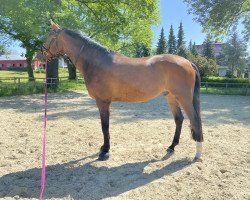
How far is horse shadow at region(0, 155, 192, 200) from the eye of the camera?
358 cm

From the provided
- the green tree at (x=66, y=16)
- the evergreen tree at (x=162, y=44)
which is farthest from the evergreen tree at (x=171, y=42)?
the green tree at (x=66, y=16)

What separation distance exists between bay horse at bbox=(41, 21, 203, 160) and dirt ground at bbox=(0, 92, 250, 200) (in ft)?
1.78

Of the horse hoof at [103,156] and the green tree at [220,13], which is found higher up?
the green tree at [220,13]

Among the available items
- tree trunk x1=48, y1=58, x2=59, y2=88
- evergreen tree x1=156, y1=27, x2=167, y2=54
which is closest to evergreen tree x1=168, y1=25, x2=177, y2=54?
evergreen tree x1=156, y1=27, x2=167, y2=54

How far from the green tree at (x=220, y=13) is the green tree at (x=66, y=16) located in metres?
4.11

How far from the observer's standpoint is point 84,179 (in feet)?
13.4

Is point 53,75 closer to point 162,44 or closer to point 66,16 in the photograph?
point 66,16

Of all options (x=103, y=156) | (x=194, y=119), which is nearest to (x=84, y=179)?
(x=103, y=156)

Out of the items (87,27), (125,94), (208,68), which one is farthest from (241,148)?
(208,68)

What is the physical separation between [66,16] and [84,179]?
1408 centimetres

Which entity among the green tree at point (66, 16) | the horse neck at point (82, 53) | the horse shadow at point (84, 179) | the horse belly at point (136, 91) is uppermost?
the green tree at point (66, 16)

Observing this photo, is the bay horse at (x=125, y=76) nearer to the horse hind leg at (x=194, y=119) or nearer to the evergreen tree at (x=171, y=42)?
the horse hind leg at (x=194, y=119)

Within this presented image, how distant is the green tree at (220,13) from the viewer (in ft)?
62.5

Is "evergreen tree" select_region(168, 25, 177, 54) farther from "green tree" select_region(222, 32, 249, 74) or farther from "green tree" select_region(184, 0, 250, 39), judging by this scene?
"green tree" select_region(184, 0, 250, 39)
